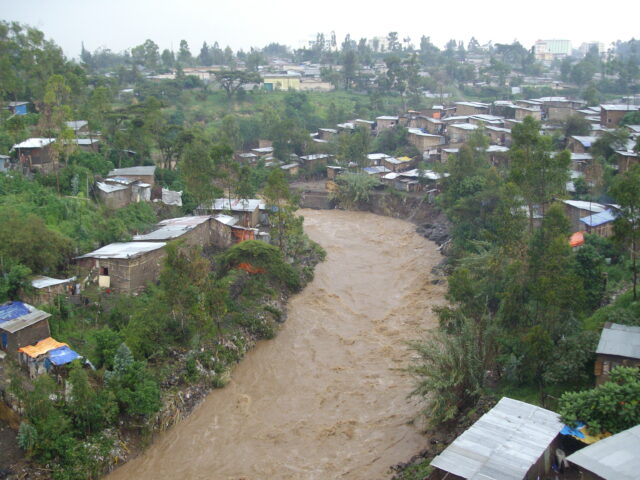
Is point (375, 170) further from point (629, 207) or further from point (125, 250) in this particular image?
point (629, 207)

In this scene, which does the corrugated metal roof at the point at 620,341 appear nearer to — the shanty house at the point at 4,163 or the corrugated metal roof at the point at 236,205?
the corrugated metal roof at the point at 236,205

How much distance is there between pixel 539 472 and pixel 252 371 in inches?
256

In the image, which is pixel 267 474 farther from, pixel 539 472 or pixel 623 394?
pixel 623 394

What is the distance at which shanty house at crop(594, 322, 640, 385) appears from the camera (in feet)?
29.5

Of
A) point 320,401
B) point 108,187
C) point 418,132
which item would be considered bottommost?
point 320,401

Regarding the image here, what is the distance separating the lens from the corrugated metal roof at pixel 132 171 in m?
18.4

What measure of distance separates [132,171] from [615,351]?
14.4 m

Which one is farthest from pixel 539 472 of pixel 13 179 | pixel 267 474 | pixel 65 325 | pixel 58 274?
pixel 13 179

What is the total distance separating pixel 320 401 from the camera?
11.5 meters

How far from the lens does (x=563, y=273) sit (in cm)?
1086

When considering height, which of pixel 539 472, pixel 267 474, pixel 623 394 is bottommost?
pixel 267 474

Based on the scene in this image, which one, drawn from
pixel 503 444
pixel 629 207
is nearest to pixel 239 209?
pixel 629 207

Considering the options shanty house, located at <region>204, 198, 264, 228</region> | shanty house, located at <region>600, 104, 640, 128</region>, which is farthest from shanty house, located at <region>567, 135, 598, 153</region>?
shanty house, located at <region>204, 198, 264, 228</region>

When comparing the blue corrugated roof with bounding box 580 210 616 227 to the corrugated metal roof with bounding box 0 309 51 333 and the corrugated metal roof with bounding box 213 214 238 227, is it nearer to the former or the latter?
the corrugated metal roof with bounding box 213 214 238 227
